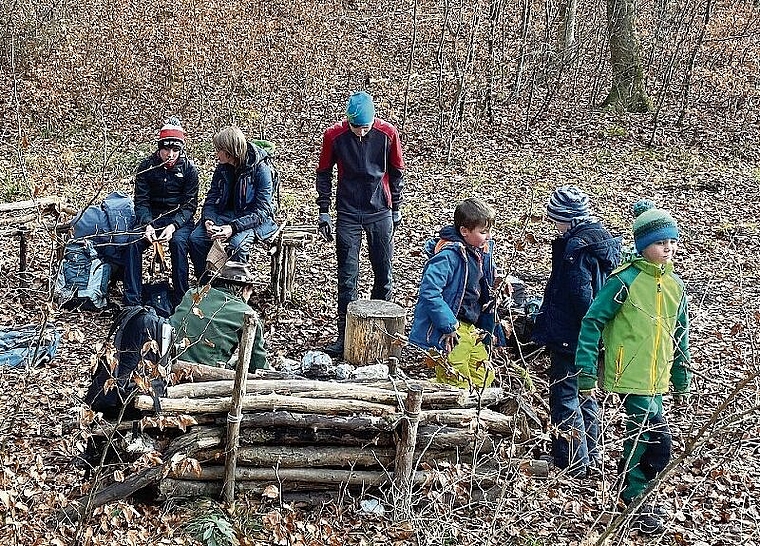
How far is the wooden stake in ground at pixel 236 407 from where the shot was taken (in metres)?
4.58

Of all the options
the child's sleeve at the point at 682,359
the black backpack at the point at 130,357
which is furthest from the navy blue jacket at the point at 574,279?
the black backpack at the point at 130,357

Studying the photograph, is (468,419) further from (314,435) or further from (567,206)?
(567,206)

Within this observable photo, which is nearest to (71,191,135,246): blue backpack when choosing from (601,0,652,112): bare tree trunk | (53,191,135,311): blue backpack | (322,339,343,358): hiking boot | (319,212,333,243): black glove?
(53,191,135,311): blue backpack

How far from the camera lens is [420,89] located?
16078 millimetres

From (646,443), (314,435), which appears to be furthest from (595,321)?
(314,435)

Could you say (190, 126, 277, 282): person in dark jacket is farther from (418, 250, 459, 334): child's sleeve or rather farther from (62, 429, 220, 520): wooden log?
(62, 429, 220, 520): wooden log

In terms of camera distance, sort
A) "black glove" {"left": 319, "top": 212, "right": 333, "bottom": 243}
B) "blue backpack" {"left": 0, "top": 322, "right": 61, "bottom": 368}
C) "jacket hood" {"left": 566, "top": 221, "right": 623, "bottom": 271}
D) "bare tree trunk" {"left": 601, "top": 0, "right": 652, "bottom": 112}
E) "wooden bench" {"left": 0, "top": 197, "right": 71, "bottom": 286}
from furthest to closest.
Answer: "bare tree trunk" {"left": 601, "top": 0, "right": 652, "bottom": 112}
"wooden bench" {"left": 0, "top": 197, "right": 71, "bottom": 286}
"black glove" {"left": 319, "top": 212, "right": 333, "bottom": 243}
"blue backpack" {"left": 0, "top": 322, "right": 61, "bottom": 368}
"jacket hood" {"left": 566, "top": 221, "right": 623, "bottom": 271}

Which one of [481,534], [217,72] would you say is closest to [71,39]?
[217,72]

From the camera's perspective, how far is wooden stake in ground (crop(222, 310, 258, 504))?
4582 millimetres

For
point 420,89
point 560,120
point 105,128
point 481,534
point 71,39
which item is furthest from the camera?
point 71,39

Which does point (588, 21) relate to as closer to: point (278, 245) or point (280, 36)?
point (280, 36)

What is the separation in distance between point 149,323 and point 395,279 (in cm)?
399

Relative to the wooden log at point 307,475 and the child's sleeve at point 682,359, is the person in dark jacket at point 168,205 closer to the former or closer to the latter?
the wooden log at point 307,475

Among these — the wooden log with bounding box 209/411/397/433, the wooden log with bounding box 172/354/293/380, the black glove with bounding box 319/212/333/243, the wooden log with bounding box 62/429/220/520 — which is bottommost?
the wooden log with bounding box 62/429/220/520
